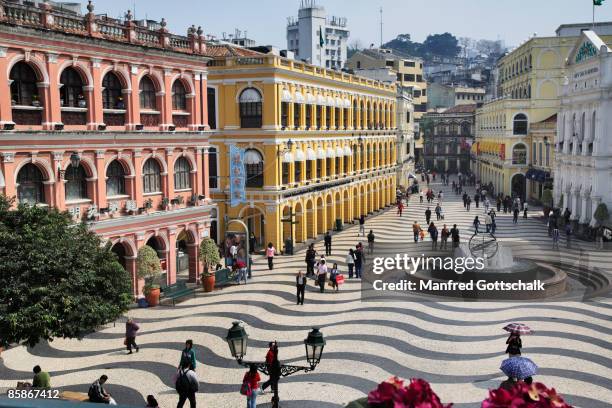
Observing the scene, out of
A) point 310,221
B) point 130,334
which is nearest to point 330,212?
point 310,221

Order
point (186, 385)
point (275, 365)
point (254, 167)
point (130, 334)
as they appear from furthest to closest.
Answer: point (254, 167) → point (130, 334) → point (186, 385) → point (275, 365)

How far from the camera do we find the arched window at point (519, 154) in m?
76.8

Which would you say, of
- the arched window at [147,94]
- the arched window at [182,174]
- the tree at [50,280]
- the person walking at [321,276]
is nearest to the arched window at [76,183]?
the arched window at [147,94]

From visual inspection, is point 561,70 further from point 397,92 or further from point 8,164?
point 8,164

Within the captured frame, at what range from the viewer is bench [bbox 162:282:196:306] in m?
28.5

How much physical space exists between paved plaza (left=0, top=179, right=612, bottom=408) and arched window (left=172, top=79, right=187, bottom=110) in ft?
30.7

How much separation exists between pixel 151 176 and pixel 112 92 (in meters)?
4.28

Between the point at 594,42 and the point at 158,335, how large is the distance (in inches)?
1625

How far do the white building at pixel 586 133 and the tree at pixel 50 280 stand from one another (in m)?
38.6

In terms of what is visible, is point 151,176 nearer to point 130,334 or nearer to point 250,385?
point 130,334

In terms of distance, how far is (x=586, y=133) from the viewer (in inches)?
1950

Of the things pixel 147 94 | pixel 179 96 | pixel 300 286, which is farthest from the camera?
pixel 179 96

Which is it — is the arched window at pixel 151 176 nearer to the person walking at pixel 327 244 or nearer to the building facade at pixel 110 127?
the building facade at pixel 110 127

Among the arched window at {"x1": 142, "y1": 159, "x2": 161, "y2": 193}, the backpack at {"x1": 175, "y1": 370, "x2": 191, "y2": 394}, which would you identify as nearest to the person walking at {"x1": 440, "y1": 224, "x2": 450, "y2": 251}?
the arched window at {"x1": 142, "y1": 159, "x2": 161, "y2": 193}
